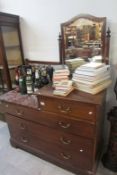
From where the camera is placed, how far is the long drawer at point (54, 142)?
4.79 feet

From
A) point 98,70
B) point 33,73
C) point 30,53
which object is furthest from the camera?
point 30,53

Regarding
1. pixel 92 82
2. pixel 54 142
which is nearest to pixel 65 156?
pixel 54 142

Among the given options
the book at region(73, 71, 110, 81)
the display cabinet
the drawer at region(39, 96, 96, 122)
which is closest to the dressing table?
the drawer at region(39, 96, 96, 122)

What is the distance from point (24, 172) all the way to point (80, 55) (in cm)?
142

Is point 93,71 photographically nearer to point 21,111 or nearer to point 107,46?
point 107,46

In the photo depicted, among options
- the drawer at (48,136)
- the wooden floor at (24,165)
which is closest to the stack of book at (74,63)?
the drawer at (48,136)

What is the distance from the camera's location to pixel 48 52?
195 cm

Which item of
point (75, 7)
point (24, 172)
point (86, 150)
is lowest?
point (24, 172)

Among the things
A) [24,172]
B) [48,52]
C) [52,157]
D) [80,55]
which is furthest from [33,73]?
[24,172]

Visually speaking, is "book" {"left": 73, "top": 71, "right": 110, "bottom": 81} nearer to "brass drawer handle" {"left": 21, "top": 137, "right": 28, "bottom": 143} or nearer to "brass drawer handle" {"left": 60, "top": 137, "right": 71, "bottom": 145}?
"brass drawer handle" {"left": 60, "top": 137, "right": 71, "bottom": 145}

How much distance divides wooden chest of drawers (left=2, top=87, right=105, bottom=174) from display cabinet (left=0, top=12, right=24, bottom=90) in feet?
1.69

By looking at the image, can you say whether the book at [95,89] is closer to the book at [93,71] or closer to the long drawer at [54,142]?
the book at [93,71]

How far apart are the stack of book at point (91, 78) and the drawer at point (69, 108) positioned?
0.18 m

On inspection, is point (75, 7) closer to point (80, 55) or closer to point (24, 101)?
point (80, 55)
